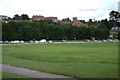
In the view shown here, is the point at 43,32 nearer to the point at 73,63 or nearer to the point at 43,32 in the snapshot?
the point at 43,32

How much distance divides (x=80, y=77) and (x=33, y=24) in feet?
234

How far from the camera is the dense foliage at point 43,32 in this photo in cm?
7675

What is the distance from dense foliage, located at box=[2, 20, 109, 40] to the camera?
252 feet

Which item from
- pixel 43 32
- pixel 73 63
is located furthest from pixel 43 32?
pixel 73 63

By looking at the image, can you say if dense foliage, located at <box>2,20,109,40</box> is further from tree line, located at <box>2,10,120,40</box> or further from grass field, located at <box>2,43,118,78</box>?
grass field, located at <box>2,43,118,78</box>

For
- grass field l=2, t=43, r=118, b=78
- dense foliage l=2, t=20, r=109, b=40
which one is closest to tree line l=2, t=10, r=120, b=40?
dense foliage l=2, t=20, r=109, b=40

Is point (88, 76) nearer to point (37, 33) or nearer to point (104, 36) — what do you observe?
point (37, 33)

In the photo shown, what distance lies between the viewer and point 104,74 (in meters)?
15.0

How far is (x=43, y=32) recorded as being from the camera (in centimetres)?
8662

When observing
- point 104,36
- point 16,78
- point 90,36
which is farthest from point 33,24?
point 16,78

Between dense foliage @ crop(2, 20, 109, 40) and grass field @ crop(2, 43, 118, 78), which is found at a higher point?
dense foliage @ crop(2, 20, 109, 40)

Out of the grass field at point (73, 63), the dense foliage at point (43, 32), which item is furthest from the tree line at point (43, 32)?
the grass field at point (73, 63)

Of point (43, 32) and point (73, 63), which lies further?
point (43, 32)

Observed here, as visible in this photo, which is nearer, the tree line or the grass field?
the grass field
